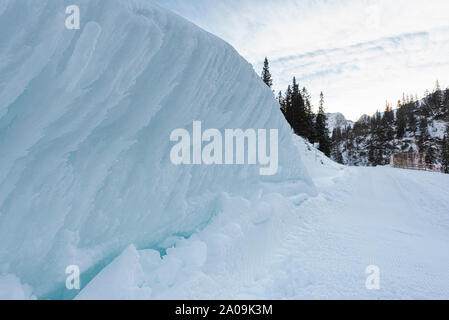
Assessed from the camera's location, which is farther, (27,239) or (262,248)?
(262,248)

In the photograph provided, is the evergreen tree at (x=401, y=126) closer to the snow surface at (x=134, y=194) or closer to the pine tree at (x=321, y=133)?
the pine tree at (x=321, y=133)

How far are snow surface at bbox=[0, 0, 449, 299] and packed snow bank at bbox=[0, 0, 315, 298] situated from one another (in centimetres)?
1

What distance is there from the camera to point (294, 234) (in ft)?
13.4

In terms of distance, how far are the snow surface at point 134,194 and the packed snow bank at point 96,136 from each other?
14 mm

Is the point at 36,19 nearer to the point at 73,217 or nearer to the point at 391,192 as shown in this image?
the point at 73,217

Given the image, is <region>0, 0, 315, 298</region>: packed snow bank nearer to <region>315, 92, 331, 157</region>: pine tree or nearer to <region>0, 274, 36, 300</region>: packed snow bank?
<region>0, 274, 36, 300</region>: packed snow bank

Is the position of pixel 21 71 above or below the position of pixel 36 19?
below

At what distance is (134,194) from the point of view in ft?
9.75

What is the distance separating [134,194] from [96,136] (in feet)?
2.96

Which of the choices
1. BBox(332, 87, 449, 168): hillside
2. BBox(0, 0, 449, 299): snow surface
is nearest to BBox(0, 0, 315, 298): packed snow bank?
BBox(0, 0, 449, 299): snow surface
